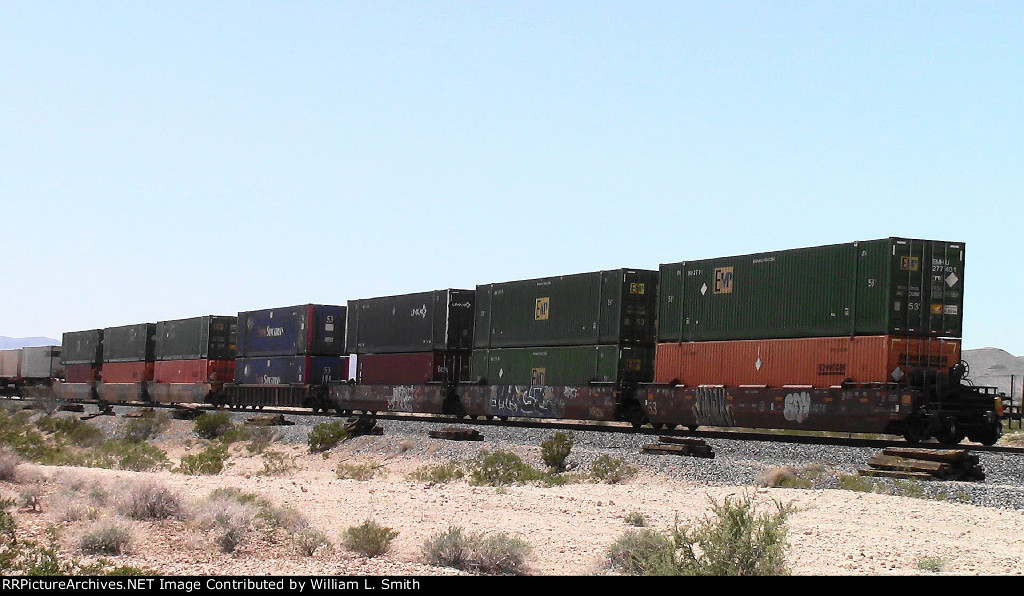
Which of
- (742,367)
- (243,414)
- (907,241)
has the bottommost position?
(243,414)

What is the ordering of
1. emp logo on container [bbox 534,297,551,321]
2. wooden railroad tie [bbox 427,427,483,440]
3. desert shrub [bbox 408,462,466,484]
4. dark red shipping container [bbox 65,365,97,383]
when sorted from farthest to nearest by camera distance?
dark red shipping container [bbox 65,365,97,383]
emp logo on container [bbox 534,297,551,321]
wooden railroad tie [bbox 427,427,483,440]
desert shrub [bbox 408,462,466,484]

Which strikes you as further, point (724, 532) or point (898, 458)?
point (898, 458)

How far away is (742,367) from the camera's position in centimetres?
2567

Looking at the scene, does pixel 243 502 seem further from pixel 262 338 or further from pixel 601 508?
pixel 262 338

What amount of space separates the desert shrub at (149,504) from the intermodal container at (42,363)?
214 ft

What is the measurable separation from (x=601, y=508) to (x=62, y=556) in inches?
301

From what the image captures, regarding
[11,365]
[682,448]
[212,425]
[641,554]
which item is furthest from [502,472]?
[11,365]

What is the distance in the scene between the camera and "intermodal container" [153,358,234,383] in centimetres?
5266

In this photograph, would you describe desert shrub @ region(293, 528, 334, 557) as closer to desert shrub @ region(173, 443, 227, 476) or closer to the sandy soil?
the sandy soil

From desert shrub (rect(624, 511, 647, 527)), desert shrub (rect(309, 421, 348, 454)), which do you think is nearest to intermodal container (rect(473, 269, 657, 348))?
desert shrub (rect(309, 421, 348, 454))

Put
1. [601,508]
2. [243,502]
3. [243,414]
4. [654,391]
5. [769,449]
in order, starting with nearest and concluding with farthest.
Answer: [243,502], [601,508], [769,449], [654,391], [243,414]

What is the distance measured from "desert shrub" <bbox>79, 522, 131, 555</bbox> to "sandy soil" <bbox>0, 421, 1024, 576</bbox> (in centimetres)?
13
